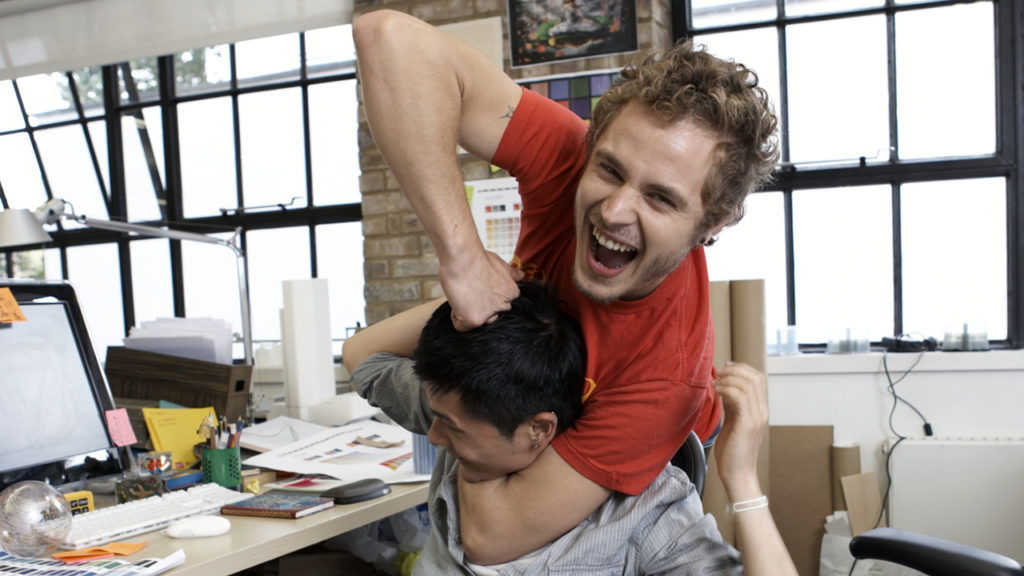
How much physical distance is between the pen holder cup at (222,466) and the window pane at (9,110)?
3855 mm

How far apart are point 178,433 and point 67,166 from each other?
3.30 meters

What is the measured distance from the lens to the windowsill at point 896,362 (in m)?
2.93

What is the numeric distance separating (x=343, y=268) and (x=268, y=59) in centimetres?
114

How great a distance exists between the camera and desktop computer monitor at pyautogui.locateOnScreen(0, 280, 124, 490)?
1.66 meters

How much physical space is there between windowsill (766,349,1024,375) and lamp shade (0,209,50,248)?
8.09 ft

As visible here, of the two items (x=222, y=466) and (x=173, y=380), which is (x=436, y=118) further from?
(x=173, y=380)

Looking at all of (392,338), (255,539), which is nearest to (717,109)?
(392,338)

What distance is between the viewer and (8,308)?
66.4 inches

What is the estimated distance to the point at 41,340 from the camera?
1.76 m

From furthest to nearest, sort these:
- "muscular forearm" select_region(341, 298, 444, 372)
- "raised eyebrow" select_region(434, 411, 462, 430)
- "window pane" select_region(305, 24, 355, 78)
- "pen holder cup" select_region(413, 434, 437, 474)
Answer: "window pane" select_region(305, 24, 355, 78)
"pen holder cup" select_region(413, 434, 437, 474)
"muscular forearm" select_region(341, 298, 444, 372)
"raised eyebrow" select_region(434, 411, 462, 430)

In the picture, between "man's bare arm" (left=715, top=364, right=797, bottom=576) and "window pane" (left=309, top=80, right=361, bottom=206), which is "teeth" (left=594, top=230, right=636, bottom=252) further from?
"window pane" (left=309, top=80, right=361, bottom=206)

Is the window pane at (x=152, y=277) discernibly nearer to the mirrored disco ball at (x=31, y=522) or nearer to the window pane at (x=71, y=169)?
the window pane at (x=71, y=169)

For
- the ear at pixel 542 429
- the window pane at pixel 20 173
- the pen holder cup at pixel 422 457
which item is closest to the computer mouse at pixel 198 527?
the pen holder cup at pixel 422 457

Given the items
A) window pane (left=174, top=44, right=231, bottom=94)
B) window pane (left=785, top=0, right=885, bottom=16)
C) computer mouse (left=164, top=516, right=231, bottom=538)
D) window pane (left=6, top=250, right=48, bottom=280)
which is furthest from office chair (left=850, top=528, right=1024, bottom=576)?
window pane (left=6, top=250, right=48, bottom=280)
